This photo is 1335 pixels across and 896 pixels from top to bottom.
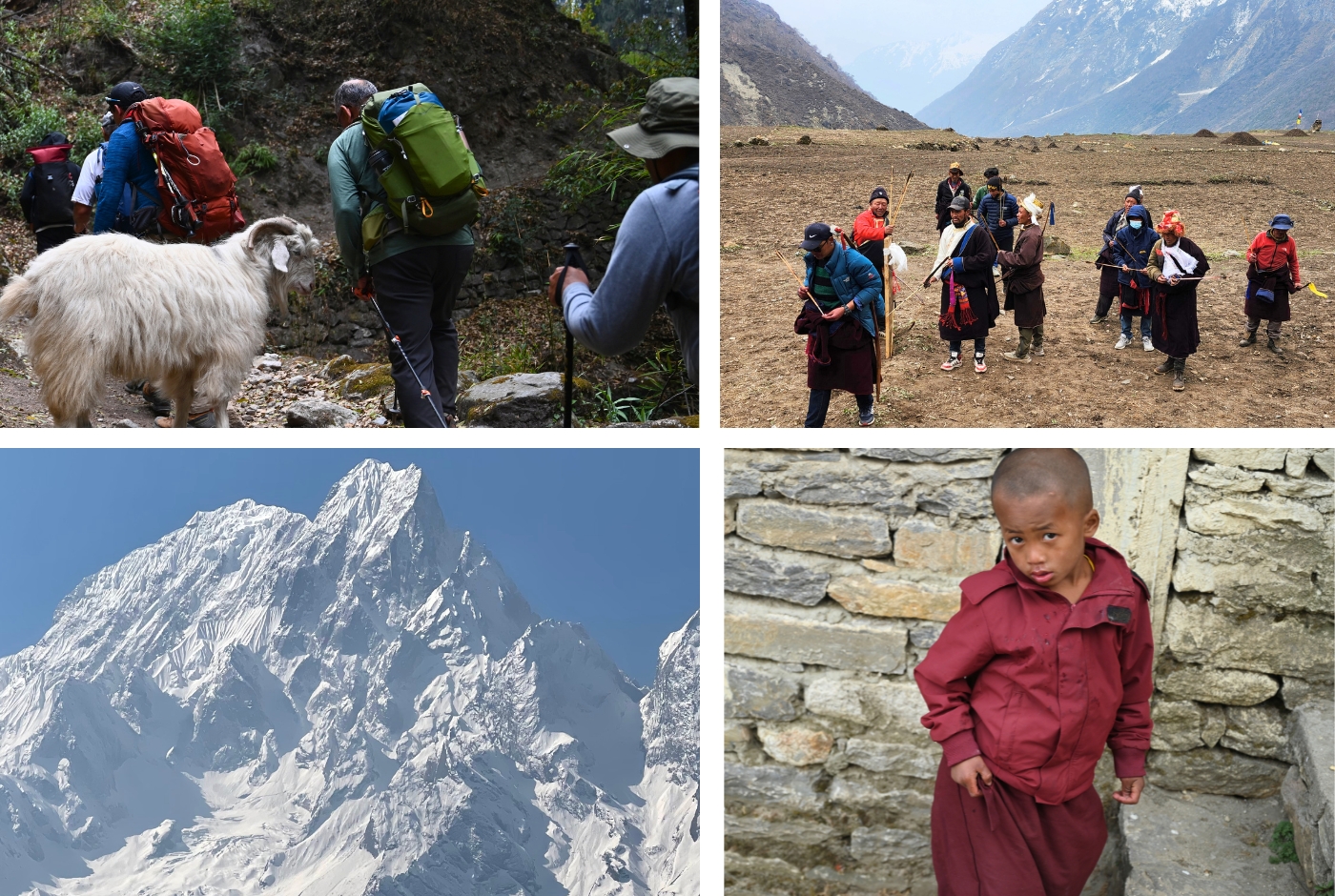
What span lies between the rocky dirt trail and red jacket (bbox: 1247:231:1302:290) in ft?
2.89

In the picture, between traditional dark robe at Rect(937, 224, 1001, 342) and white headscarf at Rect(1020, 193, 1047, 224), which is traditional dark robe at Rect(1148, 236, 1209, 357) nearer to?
white headscarf at Rect(1020, 193, 1047, 224)

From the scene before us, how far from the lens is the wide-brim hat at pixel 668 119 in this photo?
7.66ft

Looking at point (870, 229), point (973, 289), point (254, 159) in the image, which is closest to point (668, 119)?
point (870, 229)

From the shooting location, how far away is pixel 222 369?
3746 millimetres

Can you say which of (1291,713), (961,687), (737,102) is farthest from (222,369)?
(737,102)

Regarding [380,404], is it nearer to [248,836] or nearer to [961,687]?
[248,836]

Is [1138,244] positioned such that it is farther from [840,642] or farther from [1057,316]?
[840,642]

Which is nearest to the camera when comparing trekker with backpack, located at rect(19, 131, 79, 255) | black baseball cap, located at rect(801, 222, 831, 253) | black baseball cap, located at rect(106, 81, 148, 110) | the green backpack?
the green backpack

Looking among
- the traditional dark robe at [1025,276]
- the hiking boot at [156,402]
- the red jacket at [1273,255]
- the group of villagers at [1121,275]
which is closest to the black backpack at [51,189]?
the hiking boot at [156,402]

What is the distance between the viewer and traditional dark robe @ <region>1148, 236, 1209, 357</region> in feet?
20.7

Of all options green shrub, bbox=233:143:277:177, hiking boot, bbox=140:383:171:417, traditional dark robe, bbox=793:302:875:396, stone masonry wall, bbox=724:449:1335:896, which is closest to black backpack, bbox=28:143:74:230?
hiking boot, bbox=140:383:171:417

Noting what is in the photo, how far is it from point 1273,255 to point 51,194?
29.9ft

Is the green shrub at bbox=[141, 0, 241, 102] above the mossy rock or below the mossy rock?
above

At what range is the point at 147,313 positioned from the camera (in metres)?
3.42
